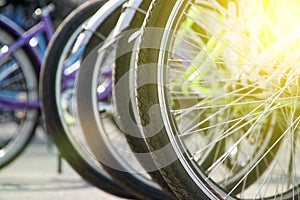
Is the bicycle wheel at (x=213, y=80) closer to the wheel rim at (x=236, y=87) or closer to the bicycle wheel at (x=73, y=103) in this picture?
the wheel rim at (x=236, y=87)

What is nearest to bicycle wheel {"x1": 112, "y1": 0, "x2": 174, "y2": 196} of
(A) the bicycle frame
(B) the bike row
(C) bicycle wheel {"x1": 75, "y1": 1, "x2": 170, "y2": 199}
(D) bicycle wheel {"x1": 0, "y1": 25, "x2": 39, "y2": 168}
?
(B) the bike row

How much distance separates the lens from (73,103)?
5355 millimetres

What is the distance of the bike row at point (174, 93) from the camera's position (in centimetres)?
364

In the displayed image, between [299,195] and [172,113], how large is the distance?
40.3 inches

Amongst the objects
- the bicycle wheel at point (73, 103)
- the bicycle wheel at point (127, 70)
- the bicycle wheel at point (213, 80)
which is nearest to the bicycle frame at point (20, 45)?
the bicycle wheel at point (73, 103)

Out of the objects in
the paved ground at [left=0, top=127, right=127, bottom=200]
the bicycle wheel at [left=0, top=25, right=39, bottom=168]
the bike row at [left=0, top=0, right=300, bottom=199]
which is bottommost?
the paved ground at [left=0, top=127, right=127, bottom=200]

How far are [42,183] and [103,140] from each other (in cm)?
200

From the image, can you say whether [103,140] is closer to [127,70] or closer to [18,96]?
[127,70]

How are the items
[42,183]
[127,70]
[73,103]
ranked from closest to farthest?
[127,70] < [73,103] < [42,183]

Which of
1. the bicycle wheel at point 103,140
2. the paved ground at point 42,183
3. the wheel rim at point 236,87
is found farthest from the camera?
the paved ground at point 42,183

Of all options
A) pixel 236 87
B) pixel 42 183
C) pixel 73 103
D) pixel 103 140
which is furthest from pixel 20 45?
pixel 236 87

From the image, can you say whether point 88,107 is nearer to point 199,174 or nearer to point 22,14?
point 199,174

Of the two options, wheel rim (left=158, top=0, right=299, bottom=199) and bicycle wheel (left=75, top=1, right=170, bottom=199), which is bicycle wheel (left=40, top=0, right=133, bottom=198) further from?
wheel rim (left=158, top=0, right=299, bottom=199)

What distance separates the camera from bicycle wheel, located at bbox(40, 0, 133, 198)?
5.10 metres
